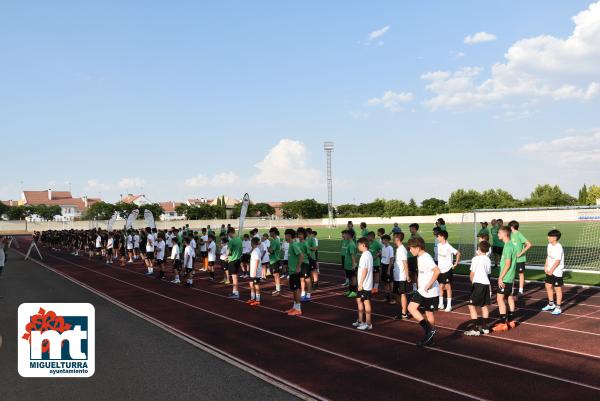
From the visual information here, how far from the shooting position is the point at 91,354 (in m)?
7.34

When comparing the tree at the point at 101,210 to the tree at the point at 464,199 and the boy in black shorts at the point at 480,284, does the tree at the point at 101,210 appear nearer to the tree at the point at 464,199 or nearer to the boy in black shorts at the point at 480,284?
the tree at the point at 464,199

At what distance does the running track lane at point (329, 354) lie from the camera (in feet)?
19.2

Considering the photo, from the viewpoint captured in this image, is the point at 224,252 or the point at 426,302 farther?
the point at 224,252

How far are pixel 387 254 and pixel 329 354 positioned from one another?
515 cm

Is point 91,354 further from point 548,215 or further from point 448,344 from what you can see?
point 548,215

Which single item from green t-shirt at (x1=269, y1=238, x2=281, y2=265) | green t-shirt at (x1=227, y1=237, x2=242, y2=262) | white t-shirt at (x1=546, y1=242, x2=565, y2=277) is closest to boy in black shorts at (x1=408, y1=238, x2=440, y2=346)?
white t-shirt at (x1=546, y1=242, x2=565, y2=277)

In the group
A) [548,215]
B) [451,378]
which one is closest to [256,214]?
[548,215]

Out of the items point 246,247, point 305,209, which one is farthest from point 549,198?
point 246,247

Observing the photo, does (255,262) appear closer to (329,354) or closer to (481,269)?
(329,354)

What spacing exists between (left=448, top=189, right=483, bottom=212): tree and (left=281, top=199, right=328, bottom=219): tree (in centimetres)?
2922

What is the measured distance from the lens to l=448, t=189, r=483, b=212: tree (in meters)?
→ 88.4

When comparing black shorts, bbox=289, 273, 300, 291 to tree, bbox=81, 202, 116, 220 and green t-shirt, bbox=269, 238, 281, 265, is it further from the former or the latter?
tree, bbox=81, 202, 116, 220

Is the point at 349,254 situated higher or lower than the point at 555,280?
higher

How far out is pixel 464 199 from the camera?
3588 inches
